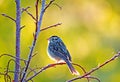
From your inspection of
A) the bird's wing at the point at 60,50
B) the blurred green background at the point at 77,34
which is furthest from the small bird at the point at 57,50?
the blurred green background at the point at 77,34

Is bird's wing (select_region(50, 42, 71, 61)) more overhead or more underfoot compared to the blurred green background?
more underfoot

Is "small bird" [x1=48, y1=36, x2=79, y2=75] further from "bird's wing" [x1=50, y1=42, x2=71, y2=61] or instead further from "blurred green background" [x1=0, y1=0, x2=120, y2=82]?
"blurred green background" [x1=0, y1=0, x2=120, y2=82]

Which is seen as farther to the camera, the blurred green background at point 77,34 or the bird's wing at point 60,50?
the blurred green background at point 77,34

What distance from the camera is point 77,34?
830cm

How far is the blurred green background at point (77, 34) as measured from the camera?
6.81 metres

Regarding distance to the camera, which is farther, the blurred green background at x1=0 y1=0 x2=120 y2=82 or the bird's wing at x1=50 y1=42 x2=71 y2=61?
the blurred green background at x1=0 y1=0 x2=120 y2=82

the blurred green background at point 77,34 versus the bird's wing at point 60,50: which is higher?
the blurred green background at point 77,34

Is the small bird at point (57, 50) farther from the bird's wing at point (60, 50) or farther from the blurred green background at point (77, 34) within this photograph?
the blurred green background at point (77, 34)

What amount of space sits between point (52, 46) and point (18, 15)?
8.27 ft

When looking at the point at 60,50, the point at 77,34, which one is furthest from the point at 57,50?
the point at 77,34

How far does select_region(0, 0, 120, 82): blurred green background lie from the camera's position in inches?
268

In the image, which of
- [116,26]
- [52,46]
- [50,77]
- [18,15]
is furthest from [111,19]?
[18,15]

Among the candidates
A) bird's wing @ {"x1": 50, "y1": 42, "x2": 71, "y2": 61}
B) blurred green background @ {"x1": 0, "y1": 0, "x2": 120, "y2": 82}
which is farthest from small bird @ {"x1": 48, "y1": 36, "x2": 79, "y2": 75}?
blurred green background @ {"x1": 0, "y1": 0, "x2": 120, "y2": 82}

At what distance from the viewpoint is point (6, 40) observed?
6910mm
